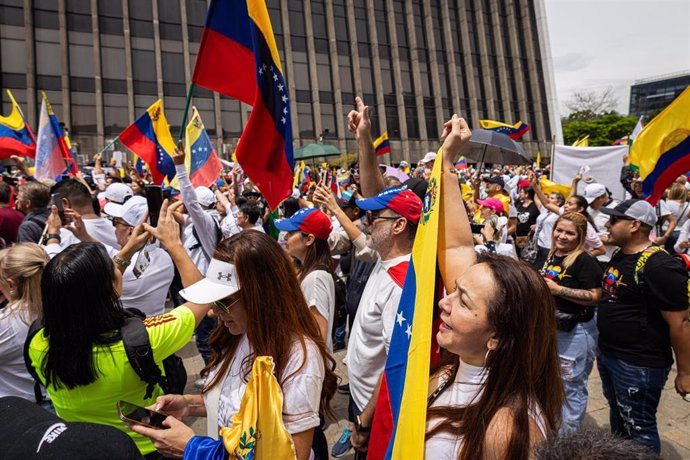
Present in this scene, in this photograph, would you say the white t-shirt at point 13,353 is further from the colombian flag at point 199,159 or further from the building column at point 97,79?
the building column at point 97,79

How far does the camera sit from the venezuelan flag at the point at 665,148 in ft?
14.9

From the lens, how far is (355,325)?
2896 mm

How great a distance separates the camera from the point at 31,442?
0.94 metres

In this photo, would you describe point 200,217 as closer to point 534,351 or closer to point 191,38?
point 534,351

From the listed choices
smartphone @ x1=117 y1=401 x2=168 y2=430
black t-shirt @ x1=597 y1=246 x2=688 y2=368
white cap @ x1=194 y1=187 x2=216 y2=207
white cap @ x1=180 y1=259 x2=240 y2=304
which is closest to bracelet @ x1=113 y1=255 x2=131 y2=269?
white cap @ x1=180 y1=259 x2=240 y2=304

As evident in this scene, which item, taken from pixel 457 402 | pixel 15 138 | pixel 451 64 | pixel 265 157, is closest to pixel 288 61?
pixel 451 64

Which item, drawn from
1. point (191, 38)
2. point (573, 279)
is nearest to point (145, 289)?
point (573, 279)

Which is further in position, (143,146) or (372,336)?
(143,146)

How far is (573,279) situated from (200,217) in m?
3.26

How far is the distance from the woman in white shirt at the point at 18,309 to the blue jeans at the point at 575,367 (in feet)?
11.4

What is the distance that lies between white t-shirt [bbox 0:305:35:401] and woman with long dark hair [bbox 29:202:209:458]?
1.36 ft

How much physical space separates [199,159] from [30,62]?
31.8 metres

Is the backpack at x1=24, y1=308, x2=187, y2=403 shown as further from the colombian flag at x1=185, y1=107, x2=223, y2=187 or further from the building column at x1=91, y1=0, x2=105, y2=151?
the building column at x1=91, y1=0, x2=105, y2=151

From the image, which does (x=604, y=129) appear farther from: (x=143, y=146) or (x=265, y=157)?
(x=265, y=157)
